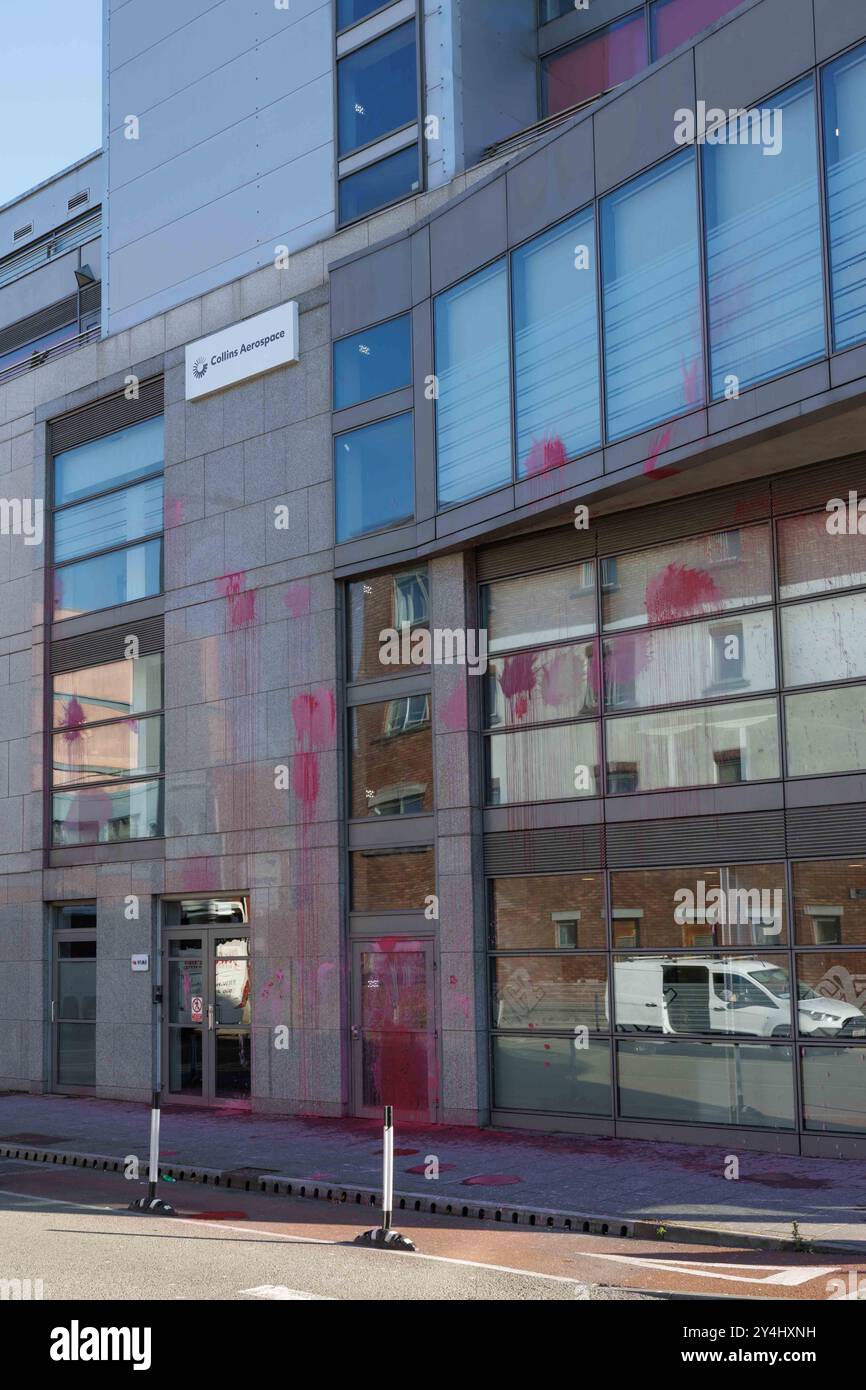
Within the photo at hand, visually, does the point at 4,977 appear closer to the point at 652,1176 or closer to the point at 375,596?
the point at 375,596

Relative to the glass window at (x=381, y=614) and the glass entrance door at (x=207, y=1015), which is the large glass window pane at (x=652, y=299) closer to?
the glass window at (x=381, y=614)

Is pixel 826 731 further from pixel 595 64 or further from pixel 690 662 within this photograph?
pixel 595 64

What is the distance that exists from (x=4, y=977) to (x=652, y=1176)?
16.1m

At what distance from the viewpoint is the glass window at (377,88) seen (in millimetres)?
22156

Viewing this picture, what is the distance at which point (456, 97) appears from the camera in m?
21.6

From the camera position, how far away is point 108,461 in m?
26.7

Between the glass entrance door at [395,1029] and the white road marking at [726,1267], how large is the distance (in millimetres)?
8422

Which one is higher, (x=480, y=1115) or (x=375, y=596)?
(x=375, y=596)

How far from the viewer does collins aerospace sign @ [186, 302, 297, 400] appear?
75.7 feet

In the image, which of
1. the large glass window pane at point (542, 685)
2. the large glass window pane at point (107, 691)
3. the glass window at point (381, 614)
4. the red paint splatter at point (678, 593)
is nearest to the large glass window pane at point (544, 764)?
the large glass window pane at point (542, 685)

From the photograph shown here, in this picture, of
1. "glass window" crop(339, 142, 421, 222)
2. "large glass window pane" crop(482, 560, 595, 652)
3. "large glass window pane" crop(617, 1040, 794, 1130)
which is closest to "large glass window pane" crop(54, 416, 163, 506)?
"glass window" crop(339, 142, 421, 222)

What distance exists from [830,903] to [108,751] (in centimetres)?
1377

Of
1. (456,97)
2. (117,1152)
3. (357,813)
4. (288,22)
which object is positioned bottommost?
(117,1152)
